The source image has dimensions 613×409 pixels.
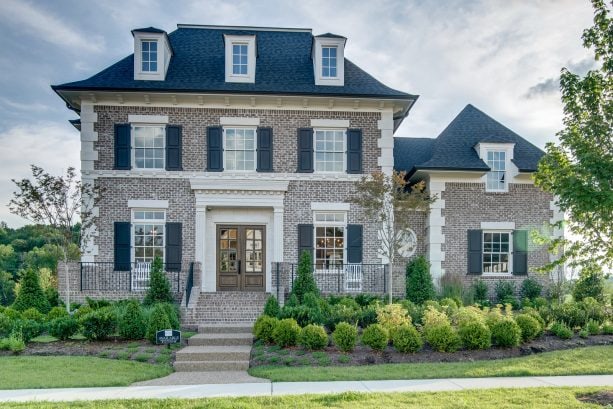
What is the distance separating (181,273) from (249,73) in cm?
725

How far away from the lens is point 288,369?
9492 mm

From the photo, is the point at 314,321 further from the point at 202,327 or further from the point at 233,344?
the point at 202,327

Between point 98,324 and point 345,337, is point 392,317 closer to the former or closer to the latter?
point 345,337

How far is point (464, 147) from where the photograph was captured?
18484 millimetres

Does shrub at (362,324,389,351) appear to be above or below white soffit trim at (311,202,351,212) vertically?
below

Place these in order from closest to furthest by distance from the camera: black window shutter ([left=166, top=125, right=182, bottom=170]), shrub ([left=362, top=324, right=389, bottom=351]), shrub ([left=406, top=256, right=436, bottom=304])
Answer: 1. shrub ([left=362, top=324, right=389, bottom=351])
2. shrub ([left=406, top=256, right=436, bottom=304])
3. black window shutter ([left=166, top=125, right=182, bottom=170])

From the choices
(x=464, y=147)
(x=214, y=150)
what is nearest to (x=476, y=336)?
(x=464, y=147)

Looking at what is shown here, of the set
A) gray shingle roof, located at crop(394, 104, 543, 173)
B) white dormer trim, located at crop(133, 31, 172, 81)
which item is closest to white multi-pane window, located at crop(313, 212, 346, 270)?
gray shingle roof, located at crop(394, 104, 543, 173)

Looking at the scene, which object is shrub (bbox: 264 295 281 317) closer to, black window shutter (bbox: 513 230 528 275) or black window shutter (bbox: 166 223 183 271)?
black window shutter (bbox: 166 223 183 271)

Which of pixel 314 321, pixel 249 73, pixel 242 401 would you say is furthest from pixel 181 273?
pixel 242 401

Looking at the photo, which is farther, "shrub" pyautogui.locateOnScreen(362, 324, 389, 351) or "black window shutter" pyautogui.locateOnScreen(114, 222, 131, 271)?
"black window shutter" pyautogui.locateOnScreen(114, 222, 131, 271)

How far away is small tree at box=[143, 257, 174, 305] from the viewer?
14609 mm

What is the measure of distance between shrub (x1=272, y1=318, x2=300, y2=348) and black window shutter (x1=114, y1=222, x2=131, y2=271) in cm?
743

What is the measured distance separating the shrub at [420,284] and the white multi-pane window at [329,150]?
4200 mm
